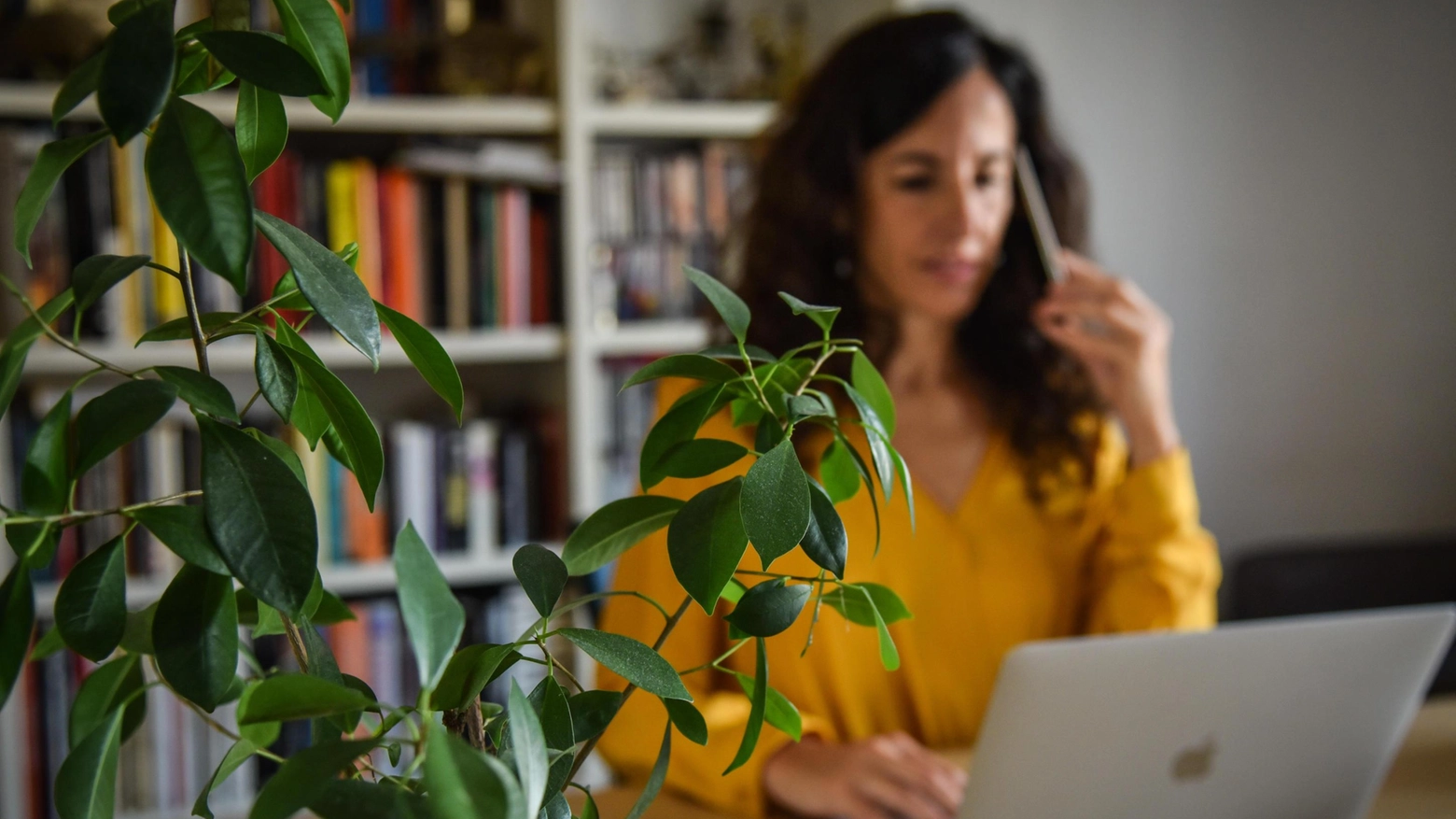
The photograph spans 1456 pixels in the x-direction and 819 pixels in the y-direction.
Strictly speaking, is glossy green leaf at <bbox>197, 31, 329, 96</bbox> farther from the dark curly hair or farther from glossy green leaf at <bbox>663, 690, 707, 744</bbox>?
the dark curly hair

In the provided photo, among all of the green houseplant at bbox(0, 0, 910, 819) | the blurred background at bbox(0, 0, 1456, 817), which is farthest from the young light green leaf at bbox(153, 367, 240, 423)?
the blurred background at bbox(0, 0, 1456, 817)

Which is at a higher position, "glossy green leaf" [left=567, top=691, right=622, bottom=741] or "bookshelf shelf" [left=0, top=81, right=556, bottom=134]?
"bookshelf shelf" [left=0, top=81, right=556, bottom=134]

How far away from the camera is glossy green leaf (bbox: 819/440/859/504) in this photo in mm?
463

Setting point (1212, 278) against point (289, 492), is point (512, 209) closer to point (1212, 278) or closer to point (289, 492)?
point (1212, 278)

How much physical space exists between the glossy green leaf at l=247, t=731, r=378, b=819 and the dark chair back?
2.12 meters

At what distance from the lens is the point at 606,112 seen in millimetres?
1909

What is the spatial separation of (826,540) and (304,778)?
0.18 metres

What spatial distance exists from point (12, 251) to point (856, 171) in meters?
1.19

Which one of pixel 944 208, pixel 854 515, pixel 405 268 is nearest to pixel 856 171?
pixel 944 208

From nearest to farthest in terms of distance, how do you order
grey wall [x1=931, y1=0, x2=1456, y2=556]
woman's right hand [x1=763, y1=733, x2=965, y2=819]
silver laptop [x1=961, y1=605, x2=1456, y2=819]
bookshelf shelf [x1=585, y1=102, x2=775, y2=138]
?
silver laptop [x1=961, y1=605, x2=1456, y2=819]
woman's right hand [x1=763, y1=733, x2=965, y2=819]
bookshelf shelf [x1=585, y1=102, x2=775, y2=138]
grey wall [x1=931, y1=0, x2=1456, y2=556]

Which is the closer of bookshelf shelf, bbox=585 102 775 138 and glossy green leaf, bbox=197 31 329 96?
glossy green leaf, bbox=197 31 329 96

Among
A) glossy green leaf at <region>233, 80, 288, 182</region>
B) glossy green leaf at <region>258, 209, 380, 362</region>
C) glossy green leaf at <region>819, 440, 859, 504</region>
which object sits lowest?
glossy green leaf at <region>819, 440, 859, 504</region>

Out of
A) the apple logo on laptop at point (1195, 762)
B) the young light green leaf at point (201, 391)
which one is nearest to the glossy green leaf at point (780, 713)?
the young light green leaf at point (201, 391)

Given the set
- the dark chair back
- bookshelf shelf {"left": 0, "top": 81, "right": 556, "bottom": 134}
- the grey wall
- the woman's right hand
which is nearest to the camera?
the woman's right hand
